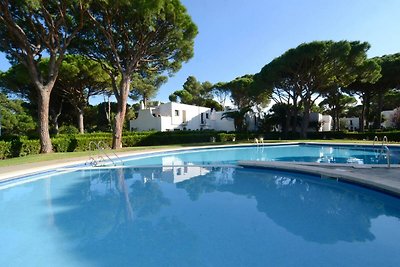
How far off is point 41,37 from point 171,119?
1930 cm

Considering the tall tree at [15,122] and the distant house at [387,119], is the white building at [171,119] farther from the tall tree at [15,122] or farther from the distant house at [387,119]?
the distant house at [387,119]

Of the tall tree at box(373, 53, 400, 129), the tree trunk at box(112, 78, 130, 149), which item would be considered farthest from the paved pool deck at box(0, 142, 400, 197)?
the tall tree at box(373, 53, 400, 129)

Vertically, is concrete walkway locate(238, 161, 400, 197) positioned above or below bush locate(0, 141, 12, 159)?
below

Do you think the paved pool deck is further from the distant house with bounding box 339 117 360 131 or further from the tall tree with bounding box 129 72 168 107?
the distant house with bounding box 339 117 360 131

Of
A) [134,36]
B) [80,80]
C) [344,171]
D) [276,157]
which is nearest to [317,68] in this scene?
[276,157]

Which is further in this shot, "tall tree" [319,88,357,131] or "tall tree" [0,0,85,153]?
"tall tree" [319,88,357,131]

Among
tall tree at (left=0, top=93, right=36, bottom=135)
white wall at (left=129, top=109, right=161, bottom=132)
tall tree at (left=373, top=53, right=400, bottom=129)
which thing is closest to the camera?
tall tree at (left=373, top=53, right=400, bottom=129)

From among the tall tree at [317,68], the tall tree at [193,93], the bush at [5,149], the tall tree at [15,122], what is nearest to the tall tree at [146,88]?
the tall tree at [193,93]

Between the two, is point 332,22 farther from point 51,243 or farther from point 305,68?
point 51,243

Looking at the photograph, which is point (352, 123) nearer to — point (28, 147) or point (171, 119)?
point (171, 119)

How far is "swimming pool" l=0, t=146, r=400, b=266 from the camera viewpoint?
3.58m

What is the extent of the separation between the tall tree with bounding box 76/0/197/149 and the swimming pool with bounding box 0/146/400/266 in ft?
36.8

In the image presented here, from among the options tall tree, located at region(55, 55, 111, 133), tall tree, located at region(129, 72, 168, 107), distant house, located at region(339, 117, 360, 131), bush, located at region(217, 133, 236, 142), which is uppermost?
tall tree, located at region(129, 72, 168, 107)

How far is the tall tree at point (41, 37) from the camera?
1456 cm
